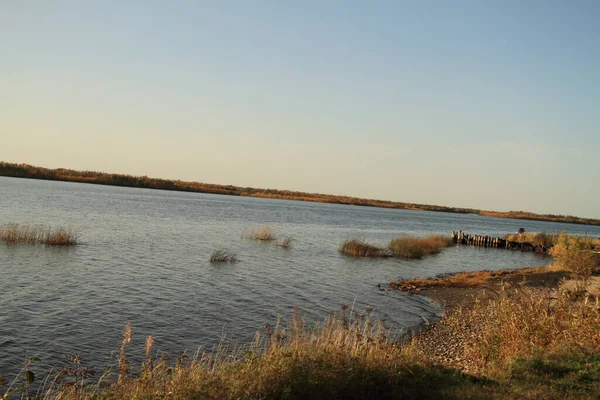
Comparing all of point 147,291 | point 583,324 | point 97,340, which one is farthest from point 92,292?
point 583,324

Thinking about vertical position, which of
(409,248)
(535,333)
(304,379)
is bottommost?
(409,248)

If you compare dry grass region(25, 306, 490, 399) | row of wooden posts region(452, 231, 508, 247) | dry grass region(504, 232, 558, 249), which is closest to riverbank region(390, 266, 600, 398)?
dry grass region(25, 306, 490, 399)

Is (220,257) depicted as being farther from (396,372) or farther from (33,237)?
(396,372)

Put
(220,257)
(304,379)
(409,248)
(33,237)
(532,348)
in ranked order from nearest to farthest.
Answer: (304,379) → (532,348) → (33,237) → (220,257) → (409,248)

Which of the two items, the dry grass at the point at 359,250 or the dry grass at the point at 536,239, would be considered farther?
the dry grass at the point at 536,239

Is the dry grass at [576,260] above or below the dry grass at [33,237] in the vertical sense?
above

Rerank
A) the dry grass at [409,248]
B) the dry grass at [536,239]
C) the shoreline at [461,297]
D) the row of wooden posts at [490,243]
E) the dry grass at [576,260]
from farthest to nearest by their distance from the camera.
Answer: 1. the row of wooden posts at [490,243]
2. the dry grass at [536,239]
3. the dry grass at [409,248]
4. the dry grass at [576,260]
5. the shoreline at [461,297]

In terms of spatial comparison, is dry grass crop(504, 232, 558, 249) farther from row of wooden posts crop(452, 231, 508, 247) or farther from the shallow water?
the shallow water

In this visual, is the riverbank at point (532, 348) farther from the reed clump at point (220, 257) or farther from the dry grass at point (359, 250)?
the dry grass at point (359, 250)

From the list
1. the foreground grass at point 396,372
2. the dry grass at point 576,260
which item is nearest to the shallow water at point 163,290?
the foreground grass at point 396,372

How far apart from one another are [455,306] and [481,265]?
20913mm

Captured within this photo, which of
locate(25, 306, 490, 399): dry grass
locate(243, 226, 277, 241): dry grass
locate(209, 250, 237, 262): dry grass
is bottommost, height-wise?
locate(209, 250, 237, 262): dry grass

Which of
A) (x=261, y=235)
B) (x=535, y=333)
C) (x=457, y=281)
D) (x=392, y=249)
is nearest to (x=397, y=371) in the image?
(x=535, y=333)

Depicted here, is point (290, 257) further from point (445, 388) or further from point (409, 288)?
point (445, 388)
